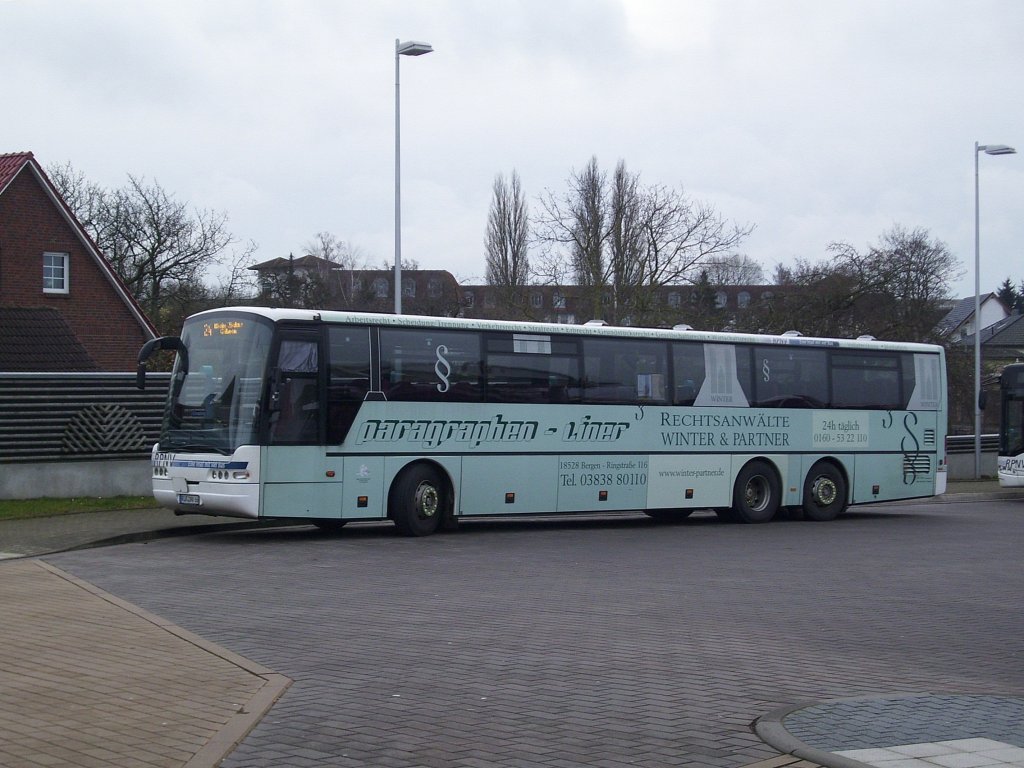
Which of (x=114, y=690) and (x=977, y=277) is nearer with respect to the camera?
(x=114, y=690)

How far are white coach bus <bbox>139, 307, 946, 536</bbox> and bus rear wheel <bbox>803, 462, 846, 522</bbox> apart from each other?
0.03 meters

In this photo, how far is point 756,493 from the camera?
74.2ft

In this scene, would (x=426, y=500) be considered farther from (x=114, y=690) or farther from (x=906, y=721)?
(x=906, y=721)

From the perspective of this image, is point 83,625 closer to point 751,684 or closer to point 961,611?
point 751,684

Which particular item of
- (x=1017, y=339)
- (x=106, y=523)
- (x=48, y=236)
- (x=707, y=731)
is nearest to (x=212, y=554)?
(x=106, y=523)

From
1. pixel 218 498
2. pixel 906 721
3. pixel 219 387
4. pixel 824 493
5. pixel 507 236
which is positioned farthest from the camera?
pixel 507 236

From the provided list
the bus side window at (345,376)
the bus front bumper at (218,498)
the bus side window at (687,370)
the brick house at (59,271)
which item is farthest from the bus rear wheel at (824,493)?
the brick house at (59,271)

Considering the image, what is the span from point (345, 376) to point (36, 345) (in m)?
13.6

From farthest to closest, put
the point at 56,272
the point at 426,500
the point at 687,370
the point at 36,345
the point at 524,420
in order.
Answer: the point at 56,272 → the point at 36,345 → the point at 687,370 → the point at 524,420 → the point at 426,500

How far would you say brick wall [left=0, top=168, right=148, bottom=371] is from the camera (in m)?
36.8

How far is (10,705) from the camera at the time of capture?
7.02 meters

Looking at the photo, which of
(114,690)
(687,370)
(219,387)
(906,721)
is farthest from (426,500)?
(906,721)

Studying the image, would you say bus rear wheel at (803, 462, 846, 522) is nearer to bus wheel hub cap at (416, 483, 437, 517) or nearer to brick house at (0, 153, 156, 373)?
bus wheel hub cap at (416, 483, 437, 517)

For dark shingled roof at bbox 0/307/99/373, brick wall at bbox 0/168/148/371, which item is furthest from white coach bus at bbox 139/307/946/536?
brick wall at bbox 0/168/148/371
